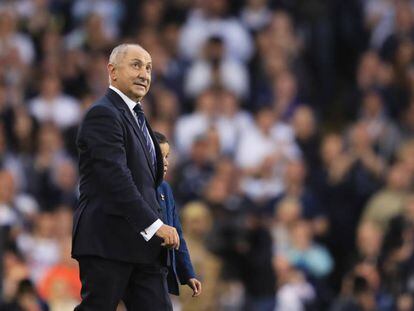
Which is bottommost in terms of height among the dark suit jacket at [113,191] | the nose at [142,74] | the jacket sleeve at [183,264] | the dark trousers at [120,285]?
the dark trousers at [120,285]

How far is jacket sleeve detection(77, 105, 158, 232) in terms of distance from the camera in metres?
6.41

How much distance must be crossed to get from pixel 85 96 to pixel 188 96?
4.07 feet

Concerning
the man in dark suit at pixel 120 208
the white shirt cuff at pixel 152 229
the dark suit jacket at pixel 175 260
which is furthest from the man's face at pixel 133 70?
the white shirt cuff at pixel 152 229

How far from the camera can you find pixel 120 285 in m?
6.54

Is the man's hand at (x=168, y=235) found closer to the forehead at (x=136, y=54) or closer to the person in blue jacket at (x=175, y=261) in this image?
the person in blue jacket at (x=175, y=261)

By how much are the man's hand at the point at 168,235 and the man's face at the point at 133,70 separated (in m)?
0.75

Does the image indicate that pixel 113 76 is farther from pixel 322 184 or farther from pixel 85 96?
pixel 85 96

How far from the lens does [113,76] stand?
6.71 m

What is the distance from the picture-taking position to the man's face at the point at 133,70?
21.8ft

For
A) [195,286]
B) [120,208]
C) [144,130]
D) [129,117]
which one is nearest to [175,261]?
[195,286]

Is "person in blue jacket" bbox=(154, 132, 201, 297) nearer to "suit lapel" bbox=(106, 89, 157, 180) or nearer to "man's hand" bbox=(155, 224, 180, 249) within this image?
"suit lapel" bbox=(106, 89, 157, 180)

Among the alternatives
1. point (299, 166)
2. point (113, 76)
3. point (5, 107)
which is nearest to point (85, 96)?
point (5, 107)

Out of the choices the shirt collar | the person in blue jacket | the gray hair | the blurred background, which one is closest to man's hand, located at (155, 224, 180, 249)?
the person in blue jacket

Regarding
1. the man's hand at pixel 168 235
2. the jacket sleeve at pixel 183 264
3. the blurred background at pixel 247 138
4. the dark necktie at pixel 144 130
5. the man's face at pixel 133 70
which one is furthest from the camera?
the blurred background at pixel 247 138
